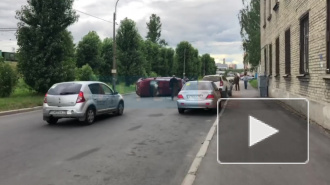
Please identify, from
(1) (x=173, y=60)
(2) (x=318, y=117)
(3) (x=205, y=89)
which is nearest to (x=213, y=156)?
(2) (x=318, y=117)

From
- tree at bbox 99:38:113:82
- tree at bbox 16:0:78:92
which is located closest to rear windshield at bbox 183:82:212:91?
tree at bbox 16:0:78:92

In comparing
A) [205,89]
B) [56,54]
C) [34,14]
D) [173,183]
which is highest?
[34,14]

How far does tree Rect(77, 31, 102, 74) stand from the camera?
4378 centimetres

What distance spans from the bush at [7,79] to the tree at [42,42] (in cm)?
107

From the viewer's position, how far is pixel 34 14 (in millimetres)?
21031

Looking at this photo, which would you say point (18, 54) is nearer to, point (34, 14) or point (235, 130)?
point (34, 14)

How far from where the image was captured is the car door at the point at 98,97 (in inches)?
441

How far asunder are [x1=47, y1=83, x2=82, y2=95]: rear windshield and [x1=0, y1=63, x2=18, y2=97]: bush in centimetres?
1041

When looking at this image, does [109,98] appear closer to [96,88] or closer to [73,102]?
[96,88]

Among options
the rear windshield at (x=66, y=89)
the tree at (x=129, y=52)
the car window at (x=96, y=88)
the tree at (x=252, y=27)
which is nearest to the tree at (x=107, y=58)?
the tree at (x=129, y=52)

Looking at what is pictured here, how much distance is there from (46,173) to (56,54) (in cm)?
1740

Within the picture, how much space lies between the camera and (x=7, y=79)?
1966cm
